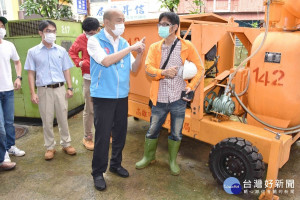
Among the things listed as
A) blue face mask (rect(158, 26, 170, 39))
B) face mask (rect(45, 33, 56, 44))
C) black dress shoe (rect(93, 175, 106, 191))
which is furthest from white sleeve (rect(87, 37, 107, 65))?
black dress shoe (rect(93, 175, 106, 191))

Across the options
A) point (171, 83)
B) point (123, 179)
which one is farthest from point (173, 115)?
point (123, 179)

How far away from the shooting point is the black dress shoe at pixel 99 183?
2869 mm

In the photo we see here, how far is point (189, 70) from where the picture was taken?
2.66 meters

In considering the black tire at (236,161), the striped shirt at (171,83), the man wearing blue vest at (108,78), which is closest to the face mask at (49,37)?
the man wearing blue vest at (108,78)

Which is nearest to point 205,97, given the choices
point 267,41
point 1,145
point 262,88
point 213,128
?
point 213,128

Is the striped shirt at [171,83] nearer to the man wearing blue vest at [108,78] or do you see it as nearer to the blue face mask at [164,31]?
the blue face mask at [164,31]

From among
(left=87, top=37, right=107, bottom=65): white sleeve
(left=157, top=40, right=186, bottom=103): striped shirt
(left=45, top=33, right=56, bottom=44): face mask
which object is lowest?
(left=157, top=40, right=186, bottom=103): striped shirt

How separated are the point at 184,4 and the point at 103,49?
13.3 meters

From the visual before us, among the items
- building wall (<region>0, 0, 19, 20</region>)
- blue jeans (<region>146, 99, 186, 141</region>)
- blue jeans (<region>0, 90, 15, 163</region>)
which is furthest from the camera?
building wall (<region>0, 0, 19, 20</region>)

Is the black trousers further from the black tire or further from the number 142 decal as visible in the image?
the number 142 decal

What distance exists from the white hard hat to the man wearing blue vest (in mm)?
509

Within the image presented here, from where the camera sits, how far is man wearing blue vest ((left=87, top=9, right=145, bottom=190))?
250cm

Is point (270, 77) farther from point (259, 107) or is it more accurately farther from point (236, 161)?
point (236, 161)

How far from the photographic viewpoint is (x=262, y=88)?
9.07 ft
